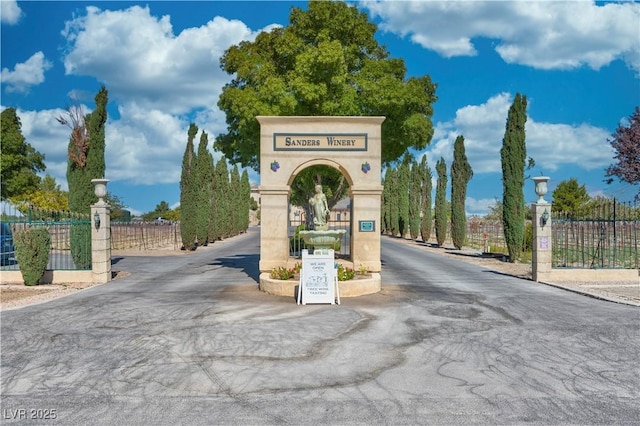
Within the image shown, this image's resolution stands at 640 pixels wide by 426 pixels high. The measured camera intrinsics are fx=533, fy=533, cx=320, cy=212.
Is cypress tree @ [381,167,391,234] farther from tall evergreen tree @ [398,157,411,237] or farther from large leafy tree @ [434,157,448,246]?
large leafy tree @ [434,157,448,246]

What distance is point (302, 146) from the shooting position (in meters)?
15.5

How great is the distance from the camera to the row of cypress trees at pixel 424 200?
115ft

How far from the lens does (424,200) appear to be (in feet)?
158

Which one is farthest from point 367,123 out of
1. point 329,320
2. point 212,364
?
point 212,364

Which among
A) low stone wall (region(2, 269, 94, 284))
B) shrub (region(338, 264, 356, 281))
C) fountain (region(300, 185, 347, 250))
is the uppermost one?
fountain (region(300, 185, 347, 250))

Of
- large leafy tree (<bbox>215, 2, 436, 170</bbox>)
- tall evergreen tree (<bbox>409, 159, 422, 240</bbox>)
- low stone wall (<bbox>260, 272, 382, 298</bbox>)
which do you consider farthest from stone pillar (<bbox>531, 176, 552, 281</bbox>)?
tall evergreen tree (<bbox>409, 159, 422, 240</bbox>)

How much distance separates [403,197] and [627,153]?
21544 mm

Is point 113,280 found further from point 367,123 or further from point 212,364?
point 212,364

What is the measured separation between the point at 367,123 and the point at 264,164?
3214 mm

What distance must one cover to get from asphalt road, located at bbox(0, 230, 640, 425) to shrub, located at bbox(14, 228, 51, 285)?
348 centimetres

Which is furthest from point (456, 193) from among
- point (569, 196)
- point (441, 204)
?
point (569, 196)

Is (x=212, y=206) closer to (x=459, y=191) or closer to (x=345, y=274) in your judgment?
(x=459, y=191)

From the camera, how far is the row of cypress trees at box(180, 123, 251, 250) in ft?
108

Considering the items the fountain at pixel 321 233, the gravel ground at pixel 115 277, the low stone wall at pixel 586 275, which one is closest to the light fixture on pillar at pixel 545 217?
the low stone wall at pixel 586 275
